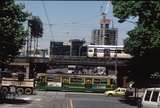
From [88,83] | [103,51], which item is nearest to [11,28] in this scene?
[88,83]

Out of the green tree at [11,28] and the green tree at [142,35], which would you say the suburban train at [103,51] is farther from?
the green tree at [11,28]

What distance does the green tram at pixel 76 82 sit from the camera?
338ft

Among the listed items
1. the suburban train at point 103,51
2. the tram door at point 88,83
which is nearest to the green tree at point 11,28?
the tram door at point 88,83

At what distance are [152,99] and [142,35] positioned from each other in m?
24.6

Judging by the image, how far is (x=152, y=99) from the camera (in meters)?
21.6

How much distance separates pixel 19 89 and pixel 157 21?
156ft

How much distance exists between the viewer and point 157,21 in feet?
135

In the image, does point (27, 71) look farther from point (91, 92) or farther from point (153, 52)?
point (153, 52)

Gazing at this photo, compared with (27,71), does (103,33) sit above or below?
above

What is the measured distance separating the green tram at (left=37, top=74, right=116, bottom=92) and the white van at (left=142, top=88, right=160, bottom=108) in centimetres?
7974

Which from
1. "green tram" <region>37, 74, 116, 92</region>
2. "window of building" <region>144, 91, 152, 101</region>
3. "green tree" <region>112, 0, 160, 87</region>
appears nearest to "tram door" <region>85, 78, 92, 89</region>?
"green tram" <region>37, 74, 116, 92</region>

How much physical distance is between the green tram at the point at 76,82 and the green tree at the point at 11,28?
189ft

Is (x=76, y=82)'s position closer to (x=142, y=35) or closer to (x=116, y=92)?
(x=116, y=92)

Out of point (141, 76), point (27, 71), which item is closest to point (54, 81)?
point (27, 71)
